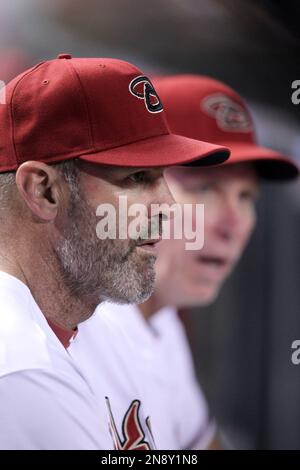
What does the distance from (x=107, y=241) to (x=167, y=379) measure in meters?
0.74

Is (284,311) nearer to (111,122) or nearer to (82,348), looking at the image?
(82,348)

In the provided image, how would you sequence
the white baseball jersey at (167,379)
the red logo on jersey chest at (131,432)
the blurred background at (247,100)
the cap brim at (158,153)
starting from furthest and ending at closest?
1. the blurred background at (247,100)
2. the white baseball jersey at (167,379)
3. the red logo on jersey chest at (131,432)
4. the cap brim at (158,153)

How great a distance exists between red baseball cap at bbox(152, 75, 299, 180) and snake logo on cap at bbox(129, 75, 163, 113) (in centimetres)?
45

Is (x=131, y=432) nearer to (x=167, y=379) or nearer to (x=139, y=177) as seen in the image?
(x=139, y=177)

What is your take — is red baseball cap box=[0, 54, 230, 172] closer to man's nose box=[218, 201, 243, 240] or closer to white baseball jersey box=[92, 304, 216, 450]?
white baseball jersey box=[92, 304, 216, 450]

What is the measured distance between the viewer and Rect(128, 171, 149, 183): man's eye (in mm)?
906


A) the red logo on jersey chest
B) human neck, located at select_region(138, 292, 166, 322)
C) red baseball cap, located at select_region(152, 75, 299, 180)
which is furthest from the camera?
human neck, located at select_region(138, 292, 166, 322)


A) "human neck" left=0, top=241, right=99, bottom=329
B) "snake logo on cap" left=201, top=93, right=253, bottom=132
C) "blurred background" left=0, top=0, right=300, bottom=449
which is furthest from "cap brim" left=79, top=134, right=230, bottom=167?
"blurred background" left=0, top=0, right=300, bottom=449

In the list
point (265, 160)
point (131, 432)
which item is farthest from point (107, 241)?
point (265, 160)

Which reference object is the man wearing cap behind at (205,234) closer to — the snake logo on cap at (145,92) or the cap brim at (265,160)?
the cap brim at (265,160)

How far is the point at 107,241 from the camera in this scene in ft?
2.98

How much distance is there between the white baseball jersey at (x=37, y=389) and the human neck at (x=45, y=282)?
0.03m

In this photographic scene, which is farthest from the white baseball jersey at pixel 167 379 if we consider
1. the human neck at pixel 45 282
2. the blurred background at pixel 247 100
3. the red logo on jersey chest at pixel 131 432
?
the blurred background at pixel 247 100

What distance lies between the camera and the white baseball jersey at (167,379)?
1273 mm
